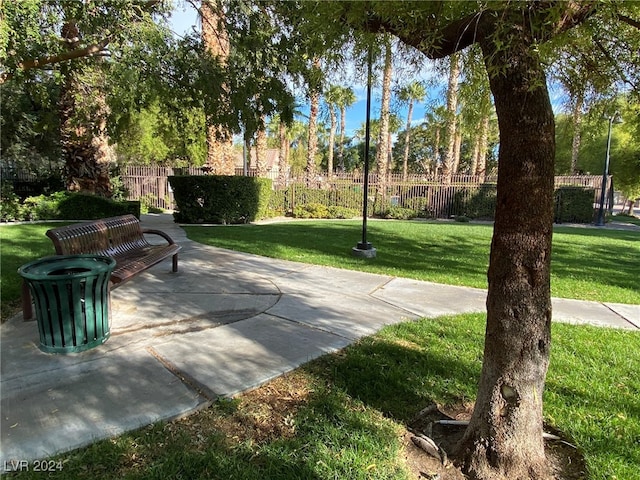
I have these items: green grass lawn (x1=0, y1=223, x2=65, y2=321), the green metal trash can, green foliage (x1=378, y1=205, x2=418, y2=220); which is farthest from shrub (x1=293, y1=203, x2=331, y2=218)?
the green metal trash can

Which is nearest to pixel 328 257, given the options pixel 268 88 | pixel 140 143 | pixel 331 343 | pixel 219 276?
pixel 219 276

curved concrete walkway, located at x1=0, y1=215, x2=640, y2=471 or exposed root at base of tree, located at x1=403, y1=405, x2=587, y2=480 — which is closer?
A: exposed root at base of tree, located at x1=403, y1=405, x2=587, y2=480

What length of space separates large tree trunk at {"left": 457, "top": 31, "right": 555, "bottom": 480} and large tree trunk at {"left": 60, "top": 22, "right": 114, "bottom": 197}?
9883 millimetres

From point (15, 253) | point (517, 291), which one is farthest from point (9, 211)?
point (517, 291)

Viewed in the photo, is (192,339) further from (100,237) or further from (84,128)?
(84,128)

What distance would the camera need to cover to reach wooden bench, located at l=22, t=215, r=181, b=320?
4.30m

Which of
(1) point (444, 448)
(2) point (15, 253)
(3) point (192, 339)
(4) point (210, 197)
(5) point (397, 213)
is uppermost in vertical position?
(4) point (210, 197)

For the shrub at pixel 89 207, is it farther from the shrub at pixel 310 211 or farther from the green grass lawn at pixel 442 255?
the shrub at pixel 310 211

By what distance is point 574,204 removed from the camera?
69.3ft

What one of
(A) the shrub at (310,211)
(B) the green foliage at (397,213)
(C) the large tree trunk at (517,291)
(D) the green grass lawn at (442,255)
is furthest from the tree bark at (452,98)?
(B) the green foliage at (397,213)

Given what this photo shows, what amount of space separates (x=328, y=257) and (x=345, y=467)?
6225 mm

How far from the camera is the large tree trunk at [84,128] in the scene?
941 cm

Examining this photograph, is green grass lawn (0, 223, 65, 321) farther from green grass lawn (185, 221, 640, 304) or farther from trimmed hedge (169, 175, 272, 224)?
trimmed hedge (169, 175, 272, 224)

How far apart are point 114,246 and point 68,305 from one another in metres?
2.43
